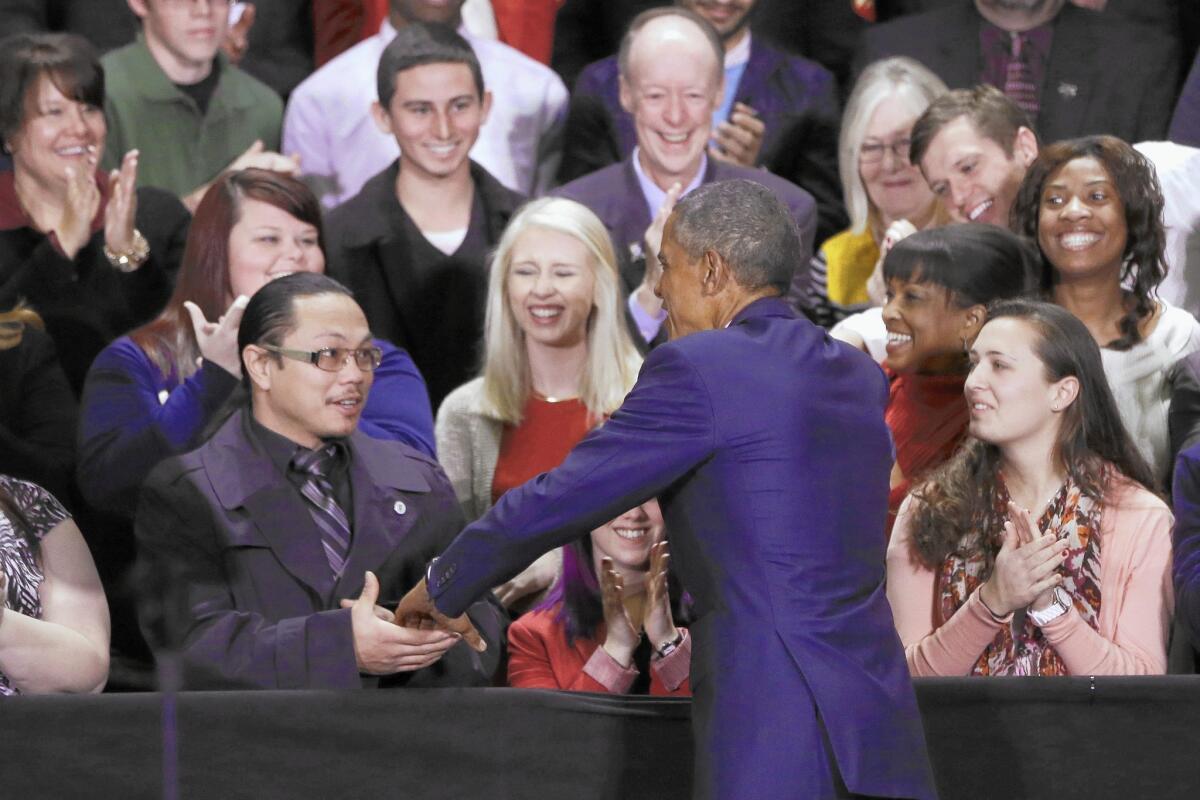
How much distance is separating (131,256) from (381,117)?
2.38ft

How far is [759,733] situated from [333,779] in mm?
785

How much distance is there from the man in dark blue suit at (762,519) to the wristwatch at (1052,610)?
0.62m

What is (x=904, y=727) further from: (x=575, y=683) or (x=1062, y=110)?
(x=1062, y=110)

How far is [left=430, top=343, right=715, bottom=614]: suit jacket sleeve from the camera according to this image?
8.80ft

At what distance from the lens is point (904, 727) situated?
8.86ft

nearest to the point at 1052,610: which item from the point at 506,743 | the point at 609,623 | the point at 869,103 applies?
the point at 609,623

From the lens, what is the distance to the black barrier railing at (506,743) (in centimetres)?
306

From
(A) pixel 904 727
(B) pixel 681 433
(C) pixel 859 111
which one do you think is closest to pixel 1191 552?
(A) pixel 904 727

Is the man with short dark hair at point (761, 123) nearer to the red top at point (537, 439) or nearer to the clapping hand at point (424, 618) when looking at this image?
the red top at point (537, 439)

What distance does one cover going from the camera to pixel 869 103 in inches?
195

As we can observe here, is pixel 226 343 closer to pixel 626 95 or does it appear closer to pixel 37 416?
pixel 37 416

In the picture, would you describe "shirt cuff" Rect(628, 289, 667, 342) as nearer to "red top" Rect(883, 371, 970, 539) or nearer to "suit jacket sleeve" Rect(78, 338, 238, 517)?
"red top" Rect(883, 371, 970, 539)

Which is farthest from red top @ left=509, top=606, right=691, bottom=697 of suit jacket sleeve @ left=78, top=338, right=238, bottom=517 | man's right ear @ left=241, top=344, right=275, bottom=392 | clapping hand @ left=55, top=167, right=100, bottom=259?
clapping hand @ left=55, top=167, right=100, bottom=259

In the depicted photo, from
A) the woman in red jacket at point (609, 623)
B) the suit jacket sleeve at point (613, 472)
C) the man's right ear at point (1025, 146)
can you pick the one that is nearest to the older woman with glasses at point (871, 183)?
the man's right ear at point (1025, 146)
